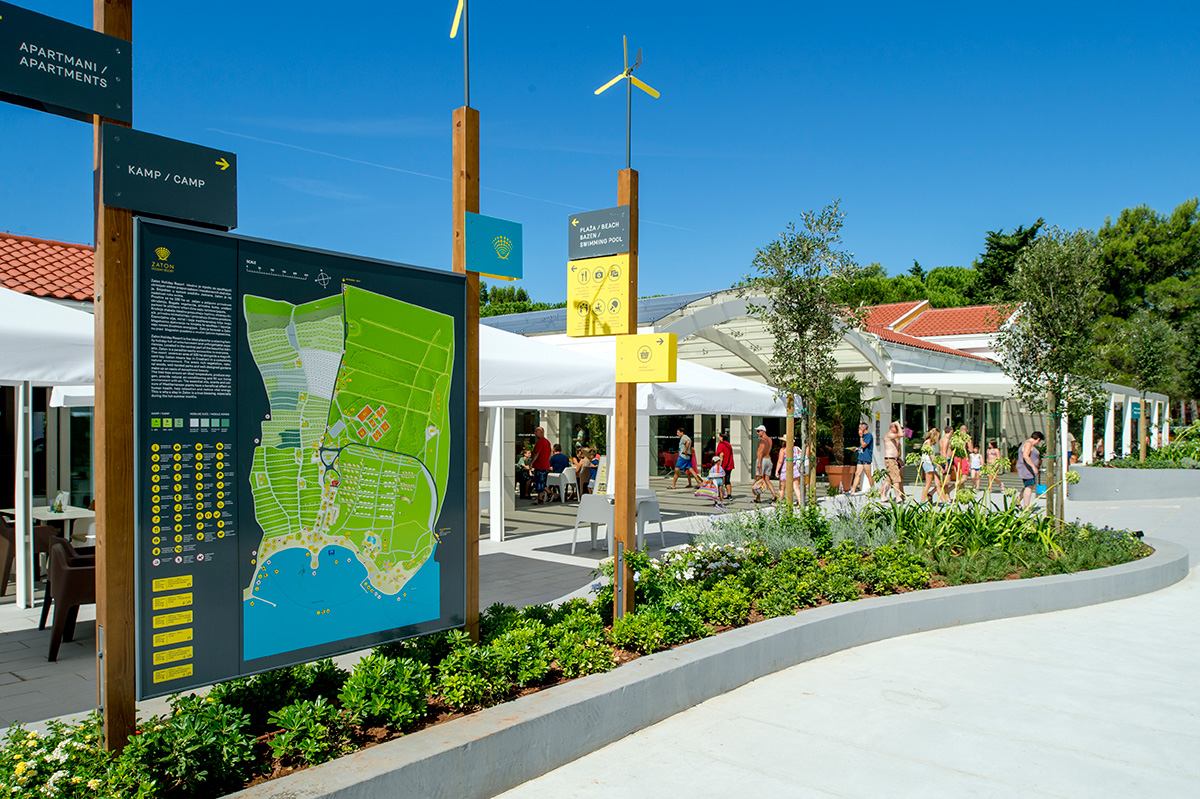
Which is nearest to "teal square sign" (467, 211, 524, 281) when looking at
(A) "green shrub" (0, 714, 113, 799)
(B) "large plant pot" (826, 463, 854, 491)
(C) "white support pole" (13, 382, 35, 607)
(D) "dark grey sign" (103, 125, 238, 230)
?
(D) "dark grey sign" (103, 125, 238, 230)

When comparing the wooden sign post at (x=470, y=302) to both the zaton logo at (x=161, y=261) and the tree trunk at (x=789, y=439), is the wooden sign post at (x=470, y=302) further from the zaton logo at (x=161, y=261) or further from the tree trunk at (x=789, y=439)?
the tree trunk at (x=789, y=439)

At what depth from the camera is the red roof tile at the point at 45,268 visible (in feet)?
39.1

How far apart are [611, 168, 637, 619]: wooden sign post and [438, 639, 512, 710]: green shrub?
1.31 m

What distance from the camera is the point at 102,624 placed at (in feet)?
9.61

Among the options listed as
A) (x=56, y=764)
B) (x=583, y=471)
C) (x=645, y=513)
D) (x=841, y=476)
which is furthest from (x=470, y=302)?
(x=841, y=476)

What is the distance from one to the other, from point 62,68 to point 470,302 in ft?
6.53

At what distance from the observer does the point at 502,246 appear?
452cm

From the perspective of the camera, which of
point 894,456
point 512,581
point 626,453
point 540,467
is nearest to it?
point 626,453

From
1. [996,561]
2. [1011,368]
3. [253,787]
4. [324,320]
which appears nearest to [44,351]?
[324,320]

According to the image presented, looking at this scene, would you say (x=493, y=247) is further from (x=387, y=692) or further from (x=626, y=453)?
(x=387, y=692)

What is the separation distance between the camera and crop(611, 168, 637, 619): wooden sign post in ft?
17.5

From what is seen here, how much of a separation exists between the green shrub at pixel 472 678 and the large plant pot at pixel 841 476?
1731 centimetres

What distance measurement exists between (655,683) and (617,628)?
622 mm

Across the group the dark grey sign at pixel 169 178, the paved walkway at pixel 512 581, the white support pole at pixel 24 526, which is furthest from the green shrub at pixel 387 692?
the white support pole at pixel 24 526
